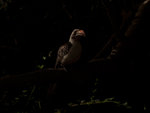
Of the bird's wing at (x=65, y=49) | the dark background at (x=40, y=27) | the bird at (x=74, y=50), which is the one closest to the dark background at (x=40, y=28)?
the dark background at (x=40, y=27)

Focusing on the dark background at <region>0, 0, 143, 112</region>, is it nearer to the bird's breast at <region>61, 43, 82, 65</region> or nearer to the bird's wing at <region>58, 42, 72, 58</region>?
the bird's wing at <region>58, 42, 72, 58</region>

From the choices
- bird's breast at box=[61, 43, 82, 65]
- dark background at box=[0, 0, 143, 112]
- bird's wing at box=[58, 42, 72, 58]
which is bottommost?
bird's breast at box=[61, 43, 82, 65]

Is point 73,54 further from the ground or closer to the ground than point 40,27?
closer to the ground

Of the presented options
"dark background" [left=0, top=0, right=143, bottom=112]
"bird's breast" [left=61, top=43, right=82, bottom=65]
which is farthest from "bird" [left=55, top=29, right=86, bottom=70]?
"dark background" [left=0, top=0, right=143, bottom=112]

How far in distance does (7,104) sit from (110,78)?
1.33 m

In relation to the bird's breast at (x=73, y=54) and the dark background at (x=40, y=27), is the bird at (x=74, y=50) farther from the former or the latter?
the dark background at (x=40, y=27)

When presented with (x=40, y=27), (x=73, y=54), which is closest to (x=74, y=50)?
(x=73, y=54)

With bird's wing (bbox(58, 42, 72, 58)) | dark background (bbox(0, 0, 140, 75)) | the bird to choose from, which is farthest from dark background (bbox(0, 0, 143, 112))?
the bird

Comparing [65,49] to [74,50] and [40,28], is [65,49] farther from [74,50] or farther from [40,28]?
[40,28]

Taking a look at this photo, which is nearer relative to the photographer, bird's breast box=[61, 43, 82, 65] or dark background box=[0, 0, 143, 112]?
bird's breast box=[61, 43, 82, 65]

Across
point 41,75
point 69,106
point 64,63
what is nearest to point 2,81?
point 41,75

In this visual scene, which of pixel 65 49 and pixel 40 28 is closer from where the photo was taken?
pixel 65 49

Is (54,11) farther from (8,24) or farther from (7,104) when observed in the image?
(7,104)

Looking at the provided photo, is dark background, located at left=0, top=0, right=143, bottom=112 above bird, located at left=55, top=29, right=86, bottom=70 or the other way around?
above
